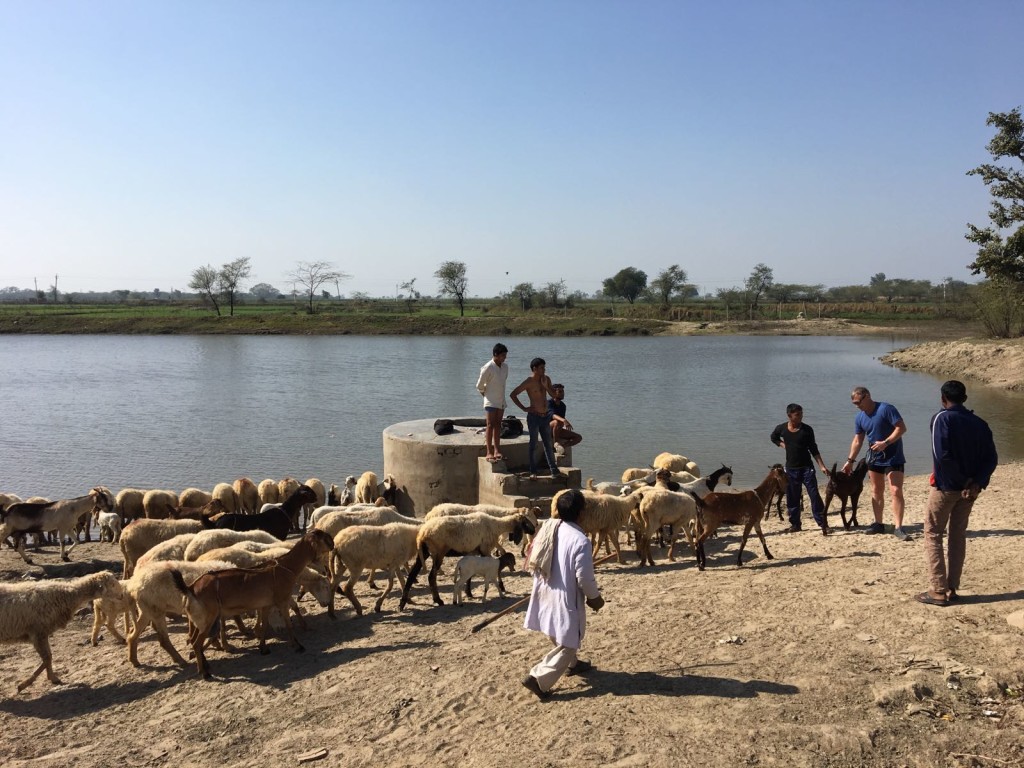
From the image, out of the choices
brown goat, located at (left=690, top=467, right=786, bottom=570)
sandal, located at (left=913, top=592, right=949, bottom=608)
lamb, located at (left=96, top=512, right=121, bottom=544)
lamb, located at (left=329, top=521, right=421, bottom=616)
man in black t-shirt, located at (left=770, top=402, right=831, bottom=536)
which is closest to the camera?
sandal, located at (left=913, top=592, right=949, bottom=608)

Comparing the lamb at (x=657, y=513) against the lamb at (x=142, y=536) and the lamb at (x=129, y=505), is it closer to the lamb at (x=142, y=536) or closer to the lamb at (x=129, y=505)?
the lamb at (x=142, y=536)

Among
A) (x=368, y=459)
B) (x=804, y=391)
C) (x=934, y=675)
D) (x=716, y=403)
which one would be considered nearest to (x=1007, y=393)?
(x=804, y=391)

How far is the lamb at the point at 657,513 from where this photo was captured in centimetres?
956

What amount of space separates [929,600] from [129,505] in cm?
1189

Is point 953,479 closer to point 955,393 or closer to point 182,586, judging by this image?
point 955,393

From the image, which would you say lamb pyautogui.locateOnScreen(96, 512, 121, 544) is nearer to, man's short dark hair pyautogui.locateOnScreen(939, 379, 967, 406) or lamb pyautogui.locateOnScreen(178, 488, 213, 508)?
lamb pyautogui.locateOnScreen(178, 488, 213, 508)

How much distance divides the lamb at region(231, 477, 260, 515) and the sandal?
1038 centimetres

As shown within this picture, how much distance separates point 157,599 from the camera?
22.7ft

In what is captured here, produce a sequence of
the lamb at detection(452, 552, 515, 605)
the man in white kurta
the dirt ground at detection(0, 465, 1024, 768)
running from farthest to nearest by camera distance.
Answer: the lamb at detection(452, 552, 515, 605) → the man in white kurta → the dirt ground at detection(0, 465, 1024, 768)

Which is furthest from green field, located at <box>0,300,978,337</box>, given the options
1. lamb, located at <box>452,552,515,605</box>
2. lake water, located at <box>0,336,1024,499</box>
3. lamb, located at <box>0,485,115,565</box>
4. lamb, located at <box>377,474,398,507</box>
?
lamb, located at <box>452,552,515,605</box>

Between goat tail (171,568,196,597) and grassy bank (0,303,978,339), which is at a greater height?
grassy bank (0,303,978,339)

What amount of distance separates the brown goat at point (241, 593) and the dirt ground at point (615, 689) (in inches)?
12.9

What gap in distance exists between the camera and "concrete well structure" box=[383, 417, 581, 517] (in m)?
12.6

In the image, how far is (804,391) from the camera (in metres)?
39.4
